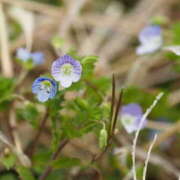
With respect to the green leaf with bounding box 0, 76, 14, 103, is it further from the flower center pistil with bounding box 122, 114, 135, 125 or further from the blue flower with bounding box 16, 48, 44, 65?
the flower center pistil with bounding box 122, 114, 135, 125

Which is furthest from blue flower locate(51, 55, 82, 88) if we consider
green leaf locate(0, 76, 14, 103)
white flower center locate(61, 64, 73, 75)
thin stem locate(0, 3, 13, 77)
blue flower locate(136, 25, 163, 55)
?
thin stem locate(0, 3, 13, 77)

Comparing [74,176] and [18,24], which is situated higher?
[18,24]

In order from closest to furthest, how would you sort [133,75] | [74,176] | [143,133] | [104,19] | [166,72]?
[74,176] < [143,133] < [133,75] < [166,72] < [104,19]

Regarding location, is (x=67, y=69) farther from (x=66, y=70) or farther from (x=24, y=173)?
(x=24, y=173)

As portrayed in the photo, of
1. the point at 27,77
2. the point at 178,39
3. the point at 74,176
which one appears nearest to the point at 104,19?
the point at 27,77

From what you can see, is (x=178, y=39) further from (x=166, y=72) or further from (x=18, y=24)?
(x=18, y=24)

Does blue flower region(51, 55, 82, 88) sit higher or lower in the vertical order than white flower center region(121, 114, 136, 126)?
higher
